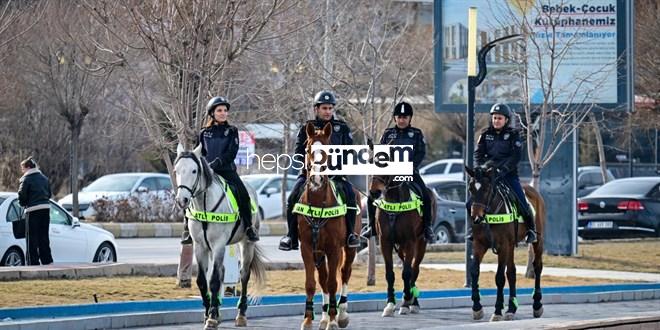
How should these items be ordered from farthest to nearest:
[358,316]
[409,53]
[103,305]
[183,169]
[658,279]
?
[409,53] → [658,279] → [358,316] → [103,305] → [183,169]

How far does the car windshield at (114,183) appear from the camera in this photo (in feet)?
134

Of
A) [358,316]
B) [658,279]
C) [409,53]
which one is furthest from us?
[409,53]

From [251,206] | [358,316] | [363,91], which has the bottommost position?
[358,316]

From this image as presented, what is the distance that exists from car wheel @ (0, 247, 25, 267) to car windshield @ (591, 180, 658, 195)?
1683 centimetres

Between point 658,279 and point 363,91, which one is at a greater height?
point 363,91

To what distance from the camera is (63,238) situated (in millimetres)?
24875

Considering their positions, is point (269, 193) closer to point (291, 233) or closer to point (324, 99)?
point (324, 99)

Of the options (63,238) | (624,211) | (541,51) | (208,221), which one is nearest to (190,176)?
(208,221)

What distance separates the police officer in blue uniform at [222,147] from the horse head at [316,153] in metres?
1.07

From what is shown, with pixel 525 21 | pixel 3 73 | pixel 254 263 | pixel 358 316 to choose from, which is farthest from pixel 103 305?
pixel 3 73

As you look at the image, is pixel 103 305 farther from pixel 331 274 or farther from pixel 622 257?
pixel 622 257

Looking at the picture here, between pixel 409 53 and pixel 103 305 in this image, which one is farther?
pixel 409 53

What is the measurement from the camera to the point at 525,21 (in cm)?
2612

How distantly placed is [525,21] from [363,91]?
6433 millimetres
